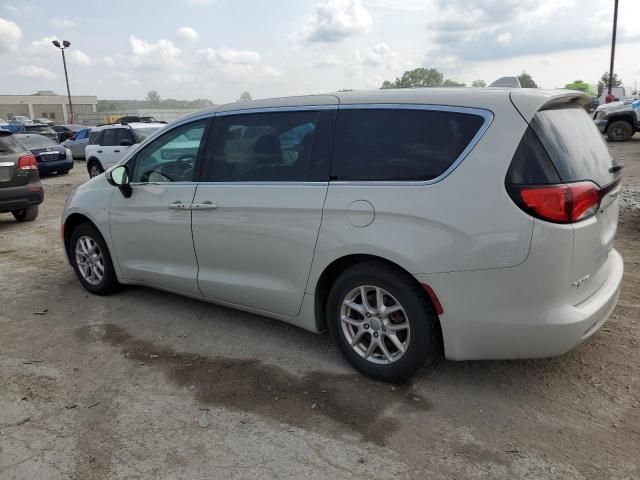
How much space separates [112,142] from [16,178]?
21.7 feet

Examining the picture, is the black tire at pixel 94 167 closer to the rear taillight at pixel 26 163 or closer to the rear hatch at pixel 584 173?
the rear taillight at pixel 26 163

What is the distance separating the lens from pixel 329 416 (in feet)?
10.1

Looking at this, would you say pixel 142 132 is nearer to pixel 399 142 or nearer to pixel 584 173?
pixel 399 142

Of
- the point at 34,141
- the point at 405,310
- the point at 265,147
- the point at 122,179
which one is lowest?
the point at 405,310

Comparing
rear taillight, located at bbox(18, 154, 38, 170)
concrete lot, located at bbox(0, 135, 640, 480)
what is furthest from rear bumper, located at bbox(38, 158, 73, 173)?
concrete lot, located at bbox(0, 135, 640, 480)

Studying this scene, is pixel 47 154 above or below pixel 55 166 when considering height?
above

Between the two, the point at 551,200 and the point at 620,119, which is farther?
the point at 620,119

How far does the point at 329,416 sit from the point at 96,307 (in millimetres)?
2920

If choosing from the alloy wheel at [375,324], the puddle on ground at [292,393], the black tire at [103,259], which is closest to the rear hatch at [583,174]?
the alloy wheel at [375,324]

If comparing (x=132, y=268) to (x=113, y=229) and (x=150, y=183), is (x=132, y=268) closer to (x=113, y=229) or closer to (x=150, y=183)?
(x=113, y=229)

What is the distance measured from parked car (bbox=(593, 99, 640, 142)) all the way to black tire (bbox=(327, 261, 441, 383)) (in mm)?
17910

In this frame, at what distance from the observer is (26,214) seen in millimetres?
9617

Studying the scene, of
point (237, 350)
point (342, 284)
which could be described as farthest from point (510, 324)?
point (237, 350)

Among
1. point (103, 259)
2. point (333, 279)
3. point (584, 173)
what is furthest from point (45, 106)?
point (584, 173)
